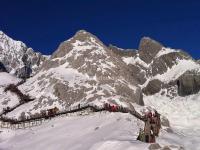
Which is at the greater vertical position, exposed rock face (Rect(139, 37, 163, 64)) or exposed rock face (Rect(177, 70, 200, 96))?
exposed rock face (Rect(139, 37, 163, 64))

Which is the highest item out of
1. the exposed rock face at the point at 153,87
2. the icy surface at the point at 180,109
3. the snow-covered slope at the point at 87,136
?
the exposed rock face at the point at 153,87

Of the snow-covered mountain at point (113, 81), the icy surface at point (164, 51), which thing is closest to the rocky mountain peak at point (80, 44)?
the snow-covered mountain at point (113, 81)

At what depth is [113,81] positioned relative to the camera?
337 feet

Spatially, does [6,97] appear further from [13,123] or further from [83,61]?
[13,123]

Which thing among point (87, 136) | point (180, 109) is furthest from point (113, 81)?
point (87, 136)

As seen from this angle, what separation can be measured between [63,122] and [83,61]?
4847 centimetres

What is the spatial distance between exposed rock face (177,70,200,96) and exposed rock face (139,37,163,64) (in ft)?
57.6

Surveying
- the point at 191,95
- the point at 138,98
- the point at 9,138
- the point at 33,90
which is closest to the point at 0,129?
the point at 9,138

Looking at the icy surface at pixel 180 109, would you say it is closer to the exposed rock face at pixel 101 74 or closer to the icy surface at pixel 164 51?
the exposed rock face at pixel 101 74

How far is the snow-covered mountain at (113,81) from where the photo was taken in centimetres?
9181

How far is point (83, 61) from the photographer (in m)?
111

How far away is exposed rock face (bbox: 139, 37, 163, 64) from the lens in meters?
150

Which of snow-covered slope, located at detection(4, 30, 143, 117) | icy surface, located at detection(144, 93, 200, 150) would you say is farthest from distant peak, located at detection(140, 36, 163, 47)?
snow-covered slope, located at detection(4, 30, 143, 117)

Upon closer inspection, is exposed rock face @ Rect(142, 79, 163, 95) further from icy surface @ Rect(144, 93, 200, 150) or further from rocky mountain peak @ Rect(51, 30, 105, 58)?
rocky mountain peak @ Rect(51, 30, 105, 58)
